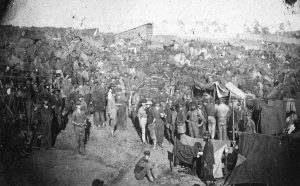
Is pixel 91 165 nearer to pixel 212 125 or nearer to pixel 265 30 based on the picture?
pixel 212 125

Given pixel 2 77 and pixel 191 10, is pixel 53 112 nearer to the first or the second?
pixel 2 77

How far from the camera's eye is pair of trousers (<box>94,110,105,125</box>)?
26.5 ft

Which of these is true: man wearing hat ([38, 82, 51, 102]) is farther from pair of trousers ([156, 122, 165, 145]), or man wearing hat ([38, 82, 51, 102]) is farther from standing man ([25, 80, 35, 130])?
pair of trousers ([156, 122, 165, 145])

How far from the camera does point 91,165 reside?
673cm

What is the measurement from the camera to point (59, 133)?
24.7 ft

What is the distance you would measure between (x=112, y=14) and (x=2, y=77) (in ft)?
11.2

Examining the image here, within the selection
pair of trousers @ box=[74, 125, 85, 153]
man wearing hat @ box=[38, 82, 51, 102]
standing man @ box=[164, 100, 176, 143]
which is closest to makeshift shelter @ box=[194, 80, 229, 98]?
standing man @ box=[164, 100, 176, 143]

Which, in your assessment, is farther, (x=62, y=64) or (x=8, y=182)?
(x=62, y=64)

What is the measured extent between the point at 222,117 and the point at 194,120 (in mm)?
811

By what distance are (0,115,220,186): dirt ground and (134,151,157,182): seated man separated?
0.11 meters

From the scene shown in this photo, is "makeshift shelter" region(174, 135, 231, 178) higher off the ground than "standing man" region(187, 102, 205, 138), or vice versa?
"standing man" region(187, 102, 205, 138)

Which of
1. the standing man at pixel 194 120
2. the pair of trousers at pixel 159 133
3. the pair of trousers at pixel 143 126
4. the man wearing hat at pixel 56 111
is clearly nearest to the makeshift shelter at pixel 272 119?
the standing man at pixel 194 120

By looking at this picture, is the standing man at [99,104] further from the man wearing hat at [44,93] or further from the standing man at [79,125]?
the man wearing hat at [44,93]

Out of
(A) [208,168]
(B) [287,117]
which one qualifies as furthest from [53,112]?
(B) [287,117]
